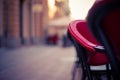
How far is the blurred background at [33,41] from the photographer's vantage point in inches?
130

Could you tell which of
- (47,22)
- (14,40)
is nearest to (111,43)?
(14,40)

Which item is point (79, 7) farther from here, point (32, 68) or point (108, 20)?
point (32, 68)

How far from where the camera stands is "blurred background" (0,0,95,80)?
10.8ft

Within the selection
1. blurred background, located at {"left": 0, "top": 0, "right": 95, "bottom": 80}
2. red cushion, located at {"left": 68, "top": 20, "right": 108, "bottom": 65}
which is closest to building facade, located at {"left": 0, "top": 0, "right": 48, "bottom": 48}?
blurred background, located at {"left": 0, "top": 0, "right": 95, "bottom": 80}

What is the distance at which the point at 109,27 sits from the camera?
3.10ft

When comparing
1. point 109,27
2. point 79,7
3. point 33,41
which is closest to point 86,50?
point 109,27

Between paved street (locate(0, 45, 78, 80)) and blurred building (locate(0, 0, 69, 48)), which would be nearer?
paved street (locate(0, 45, 78, 80))

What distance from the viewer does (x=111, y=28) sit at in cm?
94

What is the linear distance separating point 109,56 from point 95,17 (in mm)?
153

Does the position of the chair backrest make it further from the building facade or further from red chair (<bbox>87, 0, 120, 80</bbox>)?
the building facade

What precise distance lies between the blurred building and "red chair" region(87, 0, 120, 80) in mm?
1865

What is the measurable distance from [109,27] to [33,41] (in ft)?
47.8

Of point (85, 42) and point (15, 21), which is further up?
point (85, 42)

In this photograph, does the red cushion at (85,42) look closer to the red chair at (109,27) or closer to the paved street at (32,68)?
the red chair at (109,27)
